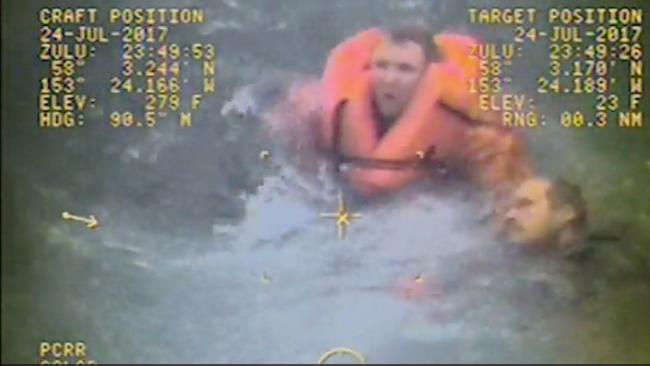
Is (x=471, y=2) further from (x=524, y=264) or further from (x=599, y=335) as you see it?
(x=599, y=335)

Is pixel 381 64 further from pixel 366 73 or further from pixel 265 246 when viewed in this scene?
pixel 265 246

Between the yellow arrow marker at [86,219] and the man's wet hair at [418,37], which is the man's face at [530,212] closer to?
the man's wet hair at [418,37]

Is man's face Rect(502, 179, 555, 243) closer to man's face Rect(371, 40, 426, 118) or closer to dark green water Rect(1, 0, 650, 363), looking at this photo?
dark green water Rect(1, 0, 650, 363)

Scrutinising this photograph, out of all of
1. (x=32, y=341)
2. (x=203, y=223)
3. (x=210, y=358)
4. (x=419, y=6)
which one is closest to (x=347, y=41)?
(x=419, y=6)

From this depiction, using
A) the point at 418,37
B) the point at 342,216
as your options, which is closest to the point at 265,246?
the point at 342,216

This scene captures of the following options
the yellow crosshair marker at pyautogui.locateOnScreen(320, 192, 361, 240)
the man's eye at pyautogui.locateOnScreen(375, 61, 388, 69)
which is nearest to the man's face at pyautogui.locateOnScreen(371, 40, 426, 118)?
the man's eye at pyautogui.locateOnScreen(375, 61, 388, 69)

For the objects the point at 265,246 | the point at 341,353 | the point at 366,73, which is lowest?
the point at 341,353
